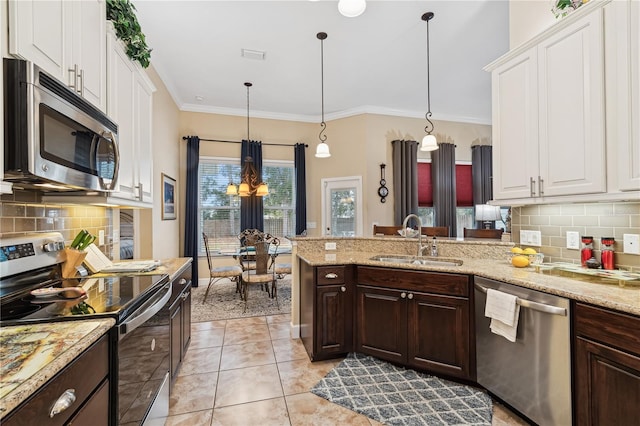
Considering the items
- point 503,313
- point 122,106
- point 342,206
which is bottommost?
point 503,313

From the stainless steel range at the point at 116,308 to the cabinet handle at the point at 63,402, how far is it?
0.89 ft

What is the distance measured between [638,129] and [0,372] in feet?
8.73

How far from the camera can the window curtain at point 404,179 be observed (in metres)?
5.53

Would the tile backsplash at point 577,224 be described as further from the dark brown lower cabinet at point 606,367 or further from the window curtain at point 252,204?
the window curtain at point 252,204

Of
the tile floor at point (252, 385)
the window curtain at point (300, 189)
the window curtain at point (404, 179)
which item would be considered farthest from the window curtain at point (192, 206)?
the window curtain at point (404, 179)

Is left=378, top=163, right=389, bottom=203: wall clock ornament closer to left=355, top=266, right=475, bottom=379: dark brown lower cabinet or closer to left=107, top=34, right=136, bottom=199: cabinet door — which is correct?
left=355, top=266, right=475, bottom=379: dark brown lower cabinet

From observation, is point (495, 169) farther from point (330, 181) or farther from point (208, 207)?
point (208, 207)

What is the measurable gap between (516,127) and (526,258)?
0.96 m

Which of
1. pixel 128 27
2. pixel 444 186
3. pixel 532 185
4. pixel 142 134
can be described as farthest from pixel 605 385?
pixel 444 186

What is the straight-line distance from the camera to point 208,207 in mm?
5496

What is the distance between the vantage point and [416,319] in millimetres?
2268

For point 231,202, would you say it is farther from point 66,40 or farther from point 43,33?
point 43,33

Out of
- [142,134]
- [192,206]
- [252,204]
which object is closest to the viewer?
[142,134]

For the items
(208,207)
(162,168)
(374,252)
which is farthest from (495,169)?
(208,207)
